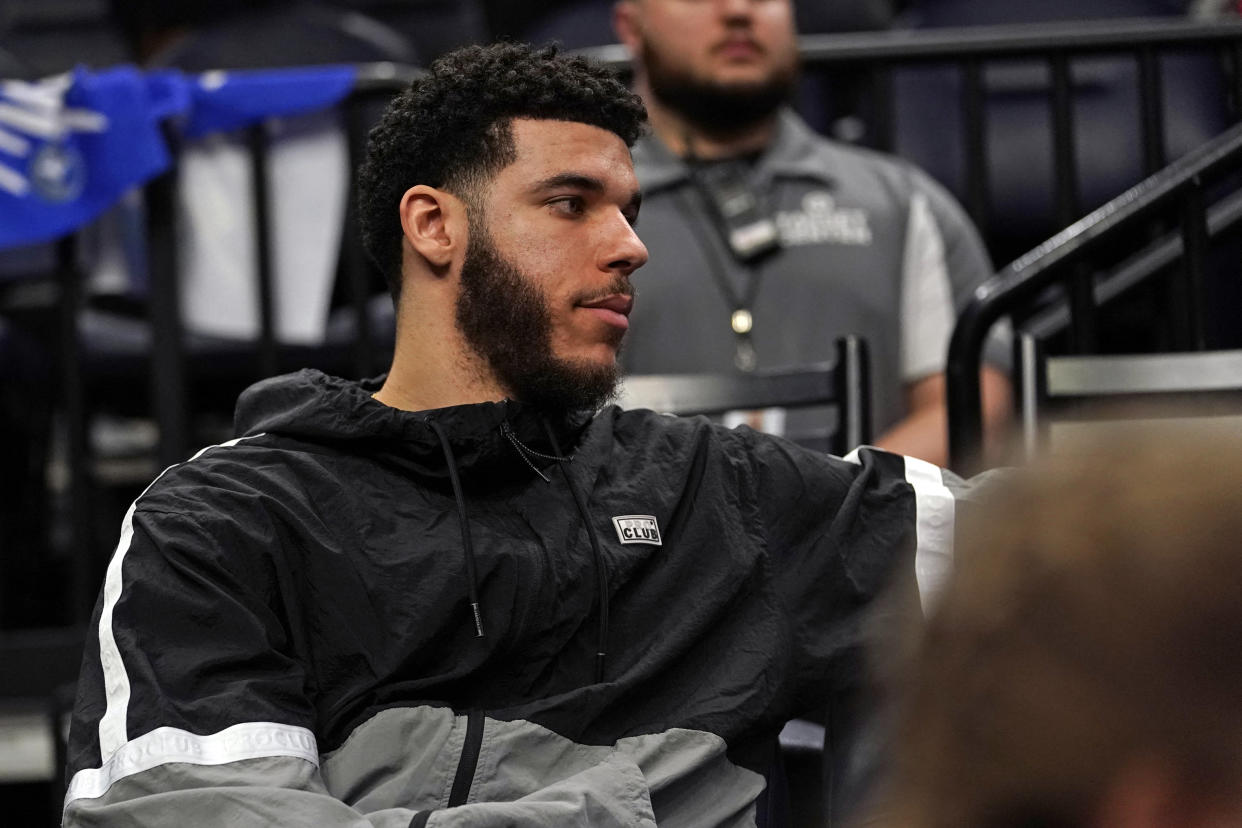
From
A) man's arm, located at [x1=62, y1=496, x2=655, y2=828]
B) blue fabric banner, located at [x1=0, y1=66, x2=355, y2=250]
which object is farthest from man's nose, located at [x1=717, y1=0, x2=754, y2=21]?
→ man's arm, located at [x1=62, y1=496, x2=655, y2=828]

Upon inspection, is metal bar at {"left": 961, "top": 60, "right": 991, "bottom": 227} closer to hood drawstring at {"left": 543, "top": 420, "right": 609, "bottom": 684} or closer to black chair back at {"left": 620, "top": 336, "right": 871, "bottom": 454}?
black chair back at {"left": 620, "top": 336, "right": 871, "bottom": 454}

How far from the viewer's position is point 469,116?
216 cm

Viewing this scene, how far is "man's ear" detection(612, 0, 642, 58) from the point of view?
397cm

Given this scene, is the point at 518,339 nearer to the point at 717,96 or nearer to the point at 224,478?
the point at 224,478

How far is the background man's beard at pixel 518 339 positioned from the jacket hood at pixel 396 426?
0.04m

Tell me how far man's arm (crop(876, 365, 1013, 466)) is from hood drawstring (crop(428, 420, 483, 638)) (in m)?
1.30

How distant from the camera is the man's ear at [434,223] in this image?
2166mm

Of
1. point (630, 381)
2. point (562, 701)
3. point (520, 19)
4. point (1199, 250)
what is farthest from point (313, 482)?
point (520, 19)

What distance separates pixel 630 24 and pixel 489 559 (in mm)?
2387

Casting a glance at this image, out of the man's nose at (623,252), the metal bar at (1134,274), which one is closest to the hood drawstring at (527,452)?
the man's nose at (623,252)

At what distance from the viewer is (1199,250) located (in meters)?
2.74

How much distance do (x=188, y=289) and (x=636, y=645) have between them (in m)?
2.14

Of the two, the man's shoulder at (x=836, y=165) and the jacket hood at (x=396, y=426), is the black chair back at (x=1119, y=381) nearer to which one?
the jacket hood at (x=396, y=426)

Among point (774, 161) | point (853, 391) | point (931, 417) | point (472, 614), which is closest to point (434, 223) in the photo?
point (472, 614)
